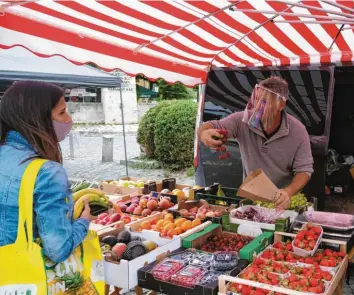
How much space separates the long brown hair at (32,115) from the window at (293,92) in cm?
401

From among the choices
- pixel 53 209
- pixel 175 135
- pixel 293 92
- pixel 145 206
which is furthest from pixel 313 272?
pixel 175 135

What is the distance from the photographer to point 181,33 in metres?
4.31

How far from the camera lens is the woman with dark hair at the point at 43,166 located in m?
1.87

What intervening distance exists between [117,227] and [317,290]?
1.66 m

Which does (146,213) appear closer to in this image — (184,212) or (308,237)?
(184,212)

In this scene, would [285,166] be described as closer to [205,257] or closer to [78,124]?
[205,257]

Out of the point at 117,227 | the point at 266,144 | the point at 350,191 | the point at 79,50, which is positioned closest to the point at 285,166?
the point at 266,144

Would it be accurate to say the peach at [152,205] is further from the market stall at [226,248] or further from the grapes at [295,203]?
the grapes at [295,203]

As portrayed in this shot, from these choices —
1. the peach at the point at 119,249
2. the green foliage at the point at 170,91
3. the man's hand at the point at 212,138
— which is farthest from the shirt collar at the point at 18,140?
the green foliage at the point at 170,91

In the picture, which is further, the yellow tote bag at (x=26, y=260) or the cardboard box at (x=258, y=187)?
the cardboard box at (x=258, y=187)

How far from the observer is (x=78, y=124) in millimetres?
20844

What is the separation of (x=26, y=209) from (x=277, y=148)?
2.61 metres

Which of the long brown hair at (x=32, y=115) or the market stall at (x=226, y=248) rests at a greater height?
the long brown hair at (x=32, y=115)

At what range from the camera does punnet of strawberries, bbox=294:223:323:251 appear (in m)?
2.94
